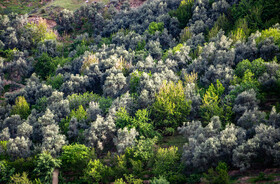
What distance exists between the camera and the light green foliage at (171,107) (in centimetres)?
4550

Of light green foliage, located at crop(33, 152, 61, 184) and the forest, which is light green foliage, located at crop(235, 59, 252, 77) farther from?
light green foliage, located at crop(33, 152, 61, 184)

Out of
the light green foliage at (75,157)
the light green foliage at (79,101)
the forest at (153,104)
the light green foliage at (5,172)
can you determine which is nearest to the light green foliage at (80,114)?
the forest at (153,104)

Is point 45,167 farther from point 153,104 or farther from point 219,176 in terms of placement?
point 219,176

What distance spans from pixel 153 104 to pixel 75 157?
16.4 meters

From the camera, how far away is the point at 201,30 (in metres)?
74.2

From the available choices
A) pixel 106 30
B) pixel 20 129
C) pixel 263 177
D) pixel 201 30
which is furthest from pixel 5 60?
pixel 263 177

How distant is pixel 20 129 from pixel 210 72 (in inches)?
1442

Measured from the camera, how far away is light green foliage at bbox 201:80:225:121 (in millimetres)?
42000

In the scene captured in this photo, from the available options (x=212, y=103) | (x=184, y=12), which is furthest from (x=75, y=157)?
(x=184, y=12)

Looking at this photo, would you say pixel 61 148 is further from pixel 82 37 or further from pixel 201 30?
pixel 82 37

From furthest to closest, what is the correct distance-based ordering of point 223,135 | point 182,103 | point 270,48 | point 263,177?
point 270,48 → point 182,103 → point 223,135 → point 263,177

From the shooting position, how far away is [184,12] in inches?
3238

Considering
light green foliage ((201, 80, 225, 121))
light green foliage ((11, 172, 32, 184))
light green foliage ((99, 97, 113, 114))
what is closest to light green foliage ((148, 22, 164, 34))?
light green foliage ((99, 97, 113, 114))

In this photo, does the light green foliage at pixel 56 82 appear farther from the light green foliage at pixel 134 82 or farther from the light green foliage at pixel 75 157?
the light green foliage at pixel 75 157
